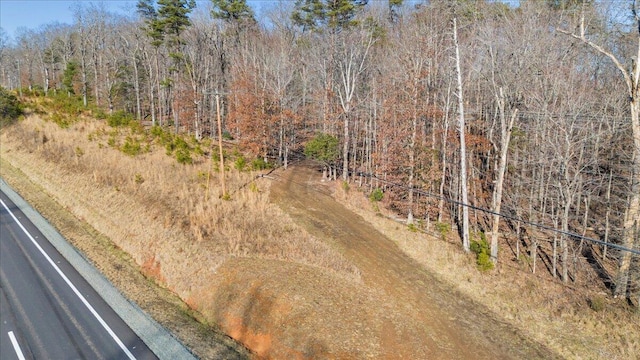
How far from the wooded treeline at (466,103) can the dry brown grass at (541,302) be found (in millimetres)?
1217

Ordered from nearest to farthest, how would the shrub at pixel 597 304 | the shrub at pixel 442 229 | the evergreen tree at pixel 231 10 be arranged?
1. the shrub at pixel 597 304
2. the shrub at pixel 442 229
3. the evergreen tree at pixel 231 10

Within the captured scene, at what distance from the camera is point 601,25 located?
1852 cm

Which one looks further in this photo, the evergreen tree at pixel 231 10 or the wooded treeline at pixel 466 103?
the evergreen tree at pixel 231 10

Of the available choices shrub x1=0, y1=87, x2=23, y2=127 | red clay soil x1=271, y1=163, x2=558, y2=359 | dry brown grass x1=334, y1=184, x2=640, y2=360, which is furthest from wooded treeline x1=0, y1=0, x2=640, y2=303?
shrub x1=0, y1=87, x2=23, y2=127

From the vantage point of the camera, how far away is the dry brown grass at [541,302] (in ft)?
45.4

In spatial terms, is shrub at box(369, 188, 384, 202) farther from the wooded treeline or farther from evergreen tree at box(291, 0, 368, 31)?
evergreen tree at box(291, 0, 368, 31)

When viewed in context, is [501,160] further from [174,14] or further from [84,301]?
[174,14]

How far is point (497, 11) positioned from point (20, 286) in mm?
29930

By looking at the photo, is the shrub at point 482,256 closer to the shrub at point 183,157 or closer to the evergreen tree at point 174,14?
the shrub at point 183,157

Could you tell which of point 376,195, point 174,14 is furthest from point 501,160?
point 174,14

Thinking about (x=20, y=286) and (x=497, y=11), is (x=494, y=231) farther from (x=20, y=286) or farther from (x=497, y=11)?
(x=20, y=286)

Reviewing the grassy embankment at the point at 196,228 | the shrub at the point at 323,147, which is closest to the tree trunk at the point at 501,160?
the grassy embankment at the point at 196,228

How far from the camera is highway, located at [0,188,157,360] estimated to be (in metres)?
11.3

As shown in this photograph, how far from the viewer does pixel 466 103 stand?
27.5m
